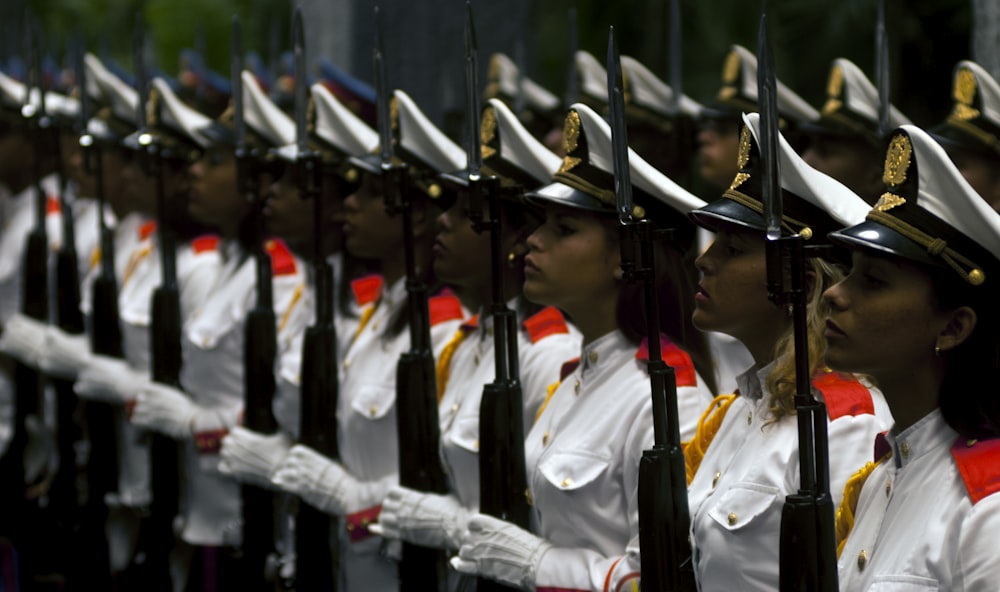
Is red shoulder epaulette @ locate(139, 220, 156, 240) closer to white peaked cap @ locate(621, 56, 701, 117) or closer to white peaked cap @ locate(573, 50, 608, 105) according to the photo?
white peaked cap @ locate(573, 50, 608, 105)

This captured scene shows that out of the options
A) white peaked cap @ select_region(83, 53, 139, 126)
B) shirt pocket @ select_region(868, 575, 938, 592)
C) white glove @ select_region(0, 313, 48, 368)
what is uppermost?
white peaked cap @ select_region(83, 53, 139, 126)

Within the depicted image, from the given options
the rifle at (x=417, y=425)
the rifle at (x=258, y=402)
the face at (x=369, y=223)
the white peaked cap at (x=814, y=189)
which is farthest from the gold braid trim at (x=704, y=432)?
the rifle at (x=258, y=402)

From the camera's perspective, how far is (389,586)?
6.02 metres

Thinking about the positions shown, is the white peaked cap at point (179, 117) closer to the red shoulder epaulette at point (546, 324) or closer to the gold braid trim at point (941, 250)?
the red shoulder epaulette at point (546, 324)

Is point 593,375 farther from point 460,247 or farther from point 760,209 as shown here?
point 760,209

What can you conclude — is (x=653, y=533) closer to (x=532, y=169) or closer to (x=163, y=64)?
(x=532, y=169)

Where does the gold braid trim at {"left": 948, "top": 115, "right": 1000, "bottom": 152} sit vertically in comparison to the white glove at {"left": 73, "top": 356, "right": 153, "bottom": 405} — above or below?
above

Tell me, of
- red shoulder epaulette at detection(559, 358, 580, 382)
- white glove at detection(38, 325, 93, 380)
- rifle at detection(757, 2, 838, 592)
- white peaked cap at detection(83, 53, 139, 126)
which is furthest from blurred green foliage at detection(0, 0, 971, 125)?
rifle at detection(757, 2, 838, 592)

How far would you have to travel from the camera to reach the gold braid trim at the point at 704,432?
4.20m

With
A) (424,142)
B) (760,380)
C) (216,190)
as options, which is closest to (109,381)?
(216,190)

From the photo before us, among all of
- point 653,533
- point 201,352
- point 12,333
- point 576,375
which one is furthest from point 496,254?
point 12,333

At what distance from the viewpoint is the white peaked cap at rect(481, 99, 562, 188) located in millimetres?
5086

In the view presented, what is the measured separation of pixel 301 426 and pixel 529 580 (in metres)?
1.79

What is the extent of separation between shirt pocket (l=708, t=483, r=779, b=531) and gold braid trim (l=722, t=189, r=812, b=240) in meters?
0.51
